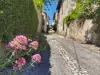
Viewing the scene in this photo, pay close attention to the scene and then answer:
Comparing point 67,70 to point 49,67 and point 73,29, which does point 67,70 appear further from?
point 73,29

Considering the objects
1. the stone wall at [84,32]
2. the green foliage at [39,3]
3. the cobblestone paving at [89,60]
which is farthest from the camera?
the stone wall at [84,32]

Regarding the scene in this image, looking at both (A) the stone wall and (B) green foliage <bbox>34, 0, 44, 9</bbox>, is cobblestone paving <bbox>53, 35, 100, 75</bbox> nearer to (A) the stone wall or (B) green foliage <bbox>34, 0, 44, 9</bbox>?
(A) the stone wall

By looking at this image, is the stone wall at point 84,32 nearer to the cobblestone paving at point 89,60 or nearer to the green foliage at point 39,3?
the green foliage at point 39,3

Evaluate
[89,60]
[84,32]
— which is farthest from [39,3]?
[89,60]

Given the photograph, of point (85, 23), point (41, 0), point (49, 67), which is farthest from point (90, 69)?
point (85, 23)

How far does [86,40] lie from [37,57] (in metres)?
15.6

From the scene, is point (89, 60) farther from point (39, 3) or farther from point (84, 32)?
point (84, 32)

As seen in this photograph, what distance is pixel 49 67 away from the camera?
23.6 feet

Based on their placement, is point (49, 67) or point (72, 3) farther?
point (72, 3)

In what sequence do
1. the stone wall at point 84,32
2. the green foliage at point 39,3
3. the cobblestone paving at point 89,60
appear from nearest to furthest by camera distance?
the cobblestone paving at point 89,60
the green foliage at point 39,3
the stone wall at point 84,32

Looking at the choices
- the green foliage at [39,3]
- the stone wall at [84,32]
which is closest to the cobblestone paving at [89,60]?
the stone wall at [84,32]

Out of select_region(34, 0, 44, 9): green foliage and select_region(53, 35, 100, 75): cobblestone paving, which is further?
select_region(34, 0, 44, 9): green foliage

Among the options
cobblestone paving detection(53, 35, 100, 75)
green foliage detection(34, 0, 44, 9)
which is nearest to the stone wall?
green foliage detection(34, 0, 44, 9)

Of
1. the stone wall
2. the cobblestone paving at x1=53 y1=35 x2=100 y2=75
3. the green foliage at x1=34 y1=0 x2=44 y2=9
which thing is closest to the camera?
the cobblestone paving at x1=53 y1=35 x2=100 y2=75
